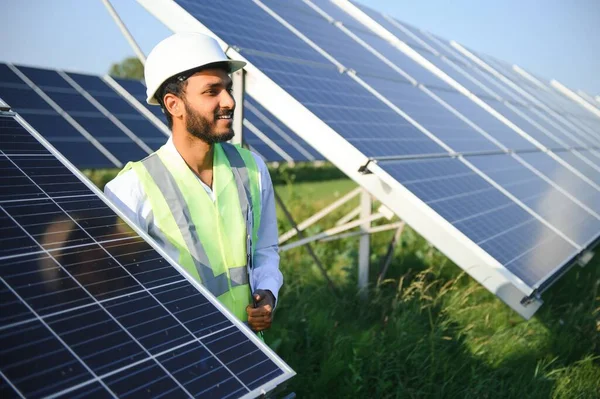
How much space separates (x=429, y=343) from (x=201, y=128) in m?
3.14

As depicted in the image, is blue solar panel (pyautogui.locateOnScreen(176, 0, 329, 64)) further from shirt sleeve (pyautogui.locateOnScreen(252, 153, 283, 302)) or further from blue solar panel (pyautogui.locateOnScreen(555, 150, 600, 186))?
blue solar panel (pyautogui.locateOnScreen(555, 150, 600, 186))

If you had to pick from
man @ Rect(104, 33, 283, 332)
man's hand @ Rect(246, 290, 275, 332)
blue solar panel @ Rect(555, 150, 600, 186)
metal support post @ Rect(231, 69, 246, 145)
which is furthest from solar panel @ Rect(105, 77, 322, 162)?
man's hand @ Rect(246, 290, 275, 332)

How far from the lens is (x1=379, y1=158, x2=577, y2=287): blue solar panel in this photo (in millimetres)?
4832

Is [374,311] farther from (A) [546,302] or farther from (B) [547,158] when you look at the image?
(B) [547,158]

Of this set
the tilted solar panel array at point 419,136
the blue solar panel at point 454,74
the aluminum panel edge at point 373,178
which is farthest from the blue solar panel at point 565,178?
the aluminum panel edge at point 373,178

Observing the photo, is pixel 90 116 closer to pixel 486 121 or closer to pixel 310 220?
pixel 310 220

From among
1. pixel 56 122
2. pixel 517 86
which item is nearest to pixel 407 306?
pixel 56 122

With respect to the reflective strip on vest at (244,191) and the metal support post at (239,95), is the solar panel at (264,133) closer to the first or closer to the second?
the metal support post at (239,95)

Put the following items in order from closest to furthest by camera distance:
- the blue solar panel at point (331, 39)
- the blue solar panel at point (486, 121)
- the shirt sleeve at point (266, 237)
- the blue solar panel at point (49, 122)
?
the shirt sleeve at point (266, 237) < the blue solar panel at point (331, 39) < the blue solar panel at point (486, 121) < the blue solar panel at point (49, 122)

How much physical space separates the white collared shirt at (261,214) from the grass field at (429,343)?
155 centimetres

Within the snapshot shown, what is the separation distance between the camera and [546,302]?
748cm

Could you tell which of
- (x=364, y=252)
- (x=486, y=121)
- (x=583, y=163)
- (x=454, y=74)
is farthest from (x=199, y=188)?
(x=583, y=163)

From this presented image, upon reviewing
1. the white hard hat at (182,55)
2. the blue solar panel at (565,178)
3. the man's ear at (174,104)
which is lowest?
the man's ear at (174,104)

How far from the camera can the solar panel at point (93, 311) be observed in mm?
1841
